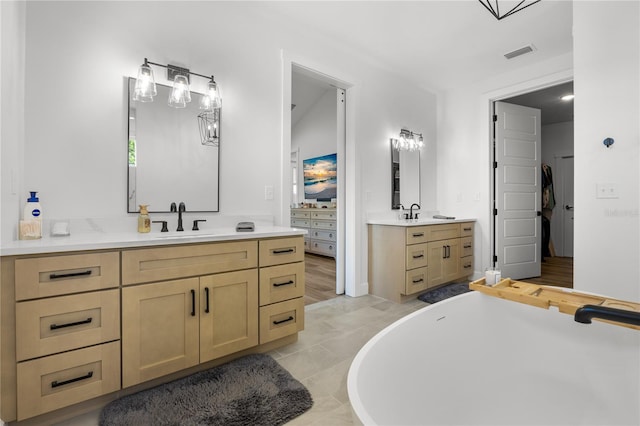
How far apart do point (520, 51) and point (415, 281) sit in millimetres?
2784

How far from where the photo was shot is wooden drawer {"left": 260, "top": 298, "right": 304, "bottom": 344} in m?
1.97

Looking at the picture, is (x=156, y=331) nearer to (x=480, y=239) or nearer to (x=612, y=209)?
(x=612, y=209)

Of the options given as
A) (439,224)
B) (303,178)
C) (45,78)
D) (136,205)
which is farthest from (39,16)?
(303,178)

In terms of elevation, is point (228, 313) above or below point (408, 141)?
below

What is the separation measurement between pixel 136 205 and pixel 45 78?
2.79 ft

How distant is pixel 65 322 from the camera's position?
1.34 m

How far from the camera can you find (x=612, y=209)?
6.74 feet

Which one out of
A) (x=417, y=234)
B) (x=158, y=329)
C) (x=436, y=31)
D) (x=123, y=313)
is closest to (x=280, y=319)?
(x=158, y=329)

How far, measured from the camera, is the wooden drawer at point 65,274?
4.15ft

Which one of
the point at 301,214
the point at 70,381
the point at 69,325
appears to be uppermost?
Result: the point at 301,214

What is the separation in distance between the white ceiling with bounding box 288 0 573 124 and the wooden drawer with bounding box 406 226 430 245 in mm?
1966

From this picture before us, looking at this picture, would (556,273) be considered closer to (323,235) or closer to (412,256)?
(412,256)

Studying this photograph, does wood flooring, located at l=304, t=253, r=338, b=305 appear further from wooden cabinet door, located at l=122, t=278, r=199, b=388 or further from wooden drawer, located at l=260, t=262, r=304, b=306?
wooden cabinet door, located at l=122, t=278, r=199, b=388

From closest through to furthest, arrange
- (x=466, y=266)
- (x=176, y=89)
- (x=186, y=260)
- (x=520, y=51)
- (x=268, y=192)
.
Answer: (x=186, y=260), (x=176, y=89), (x=268, y=192), (x=520, y=51), (x=466, y=266)
